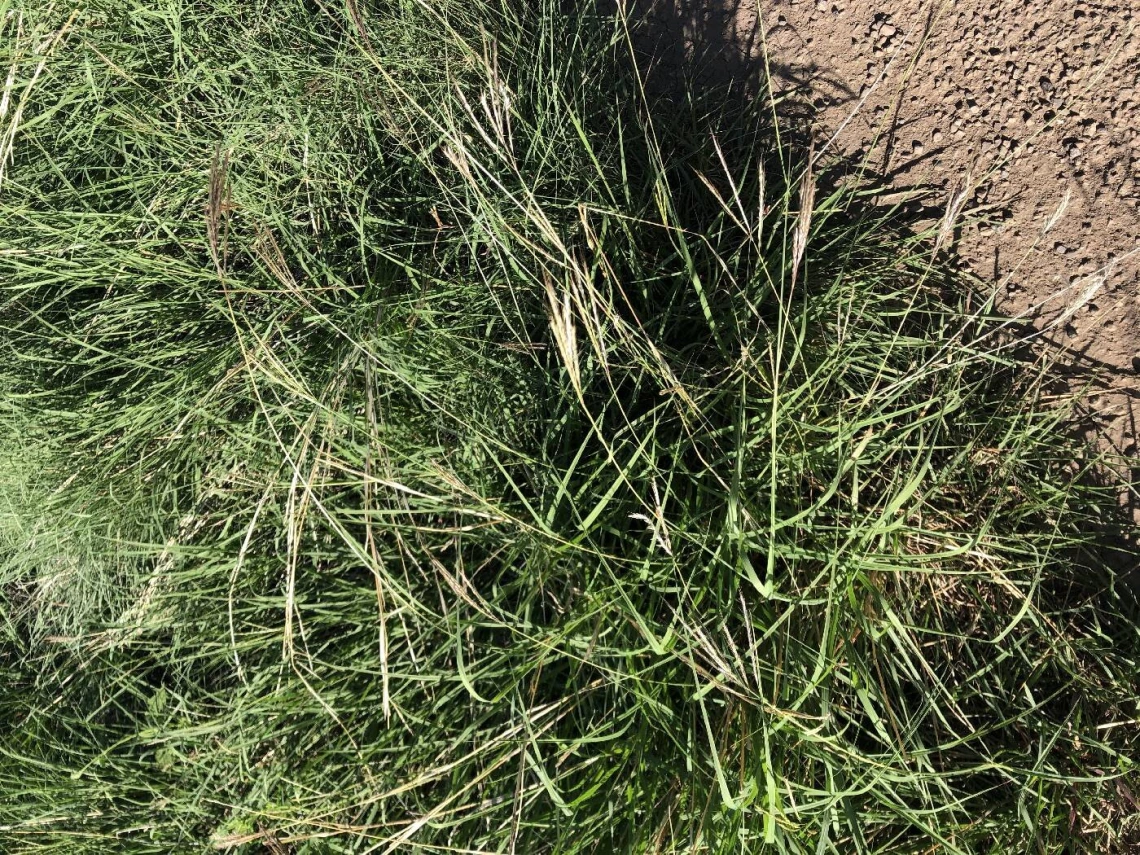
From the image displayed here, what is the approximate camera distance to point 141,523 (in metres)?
1.25

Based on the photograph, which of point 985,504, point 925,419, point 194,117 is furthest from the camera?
point 194,117

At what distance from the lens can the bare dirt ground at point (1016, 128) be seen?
117 cm

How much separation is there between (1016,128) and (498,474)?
99 centimetres

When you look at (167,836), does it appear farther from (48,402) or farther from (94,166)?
(94,166)

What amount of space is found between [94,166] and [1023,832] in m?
1.75

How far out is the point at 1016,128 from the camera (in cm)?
120

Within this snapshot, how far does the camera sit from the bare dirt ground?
1.17m

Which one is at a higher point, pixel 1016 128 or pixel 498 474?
pixel 1016 128

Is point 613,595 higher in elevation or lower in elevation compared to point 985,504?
lower

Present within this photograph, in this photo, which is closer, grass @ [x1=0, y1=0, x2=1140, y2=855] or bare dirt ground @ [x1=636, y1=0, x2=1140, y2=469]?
grass @ [x1=0, y1=0, x2=1140, y2=855]

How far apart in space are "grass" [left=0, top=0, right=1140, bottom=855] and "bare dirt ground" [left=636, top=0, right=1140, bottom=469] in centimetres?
8

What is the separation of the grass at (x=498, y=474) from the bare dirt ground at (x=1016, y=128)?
0.27 ft

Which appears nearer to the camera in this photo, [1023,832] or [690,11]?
[1023,832]

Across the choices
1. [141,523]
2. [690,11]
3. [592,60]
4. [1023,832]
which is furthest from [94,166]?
[1023,832]
